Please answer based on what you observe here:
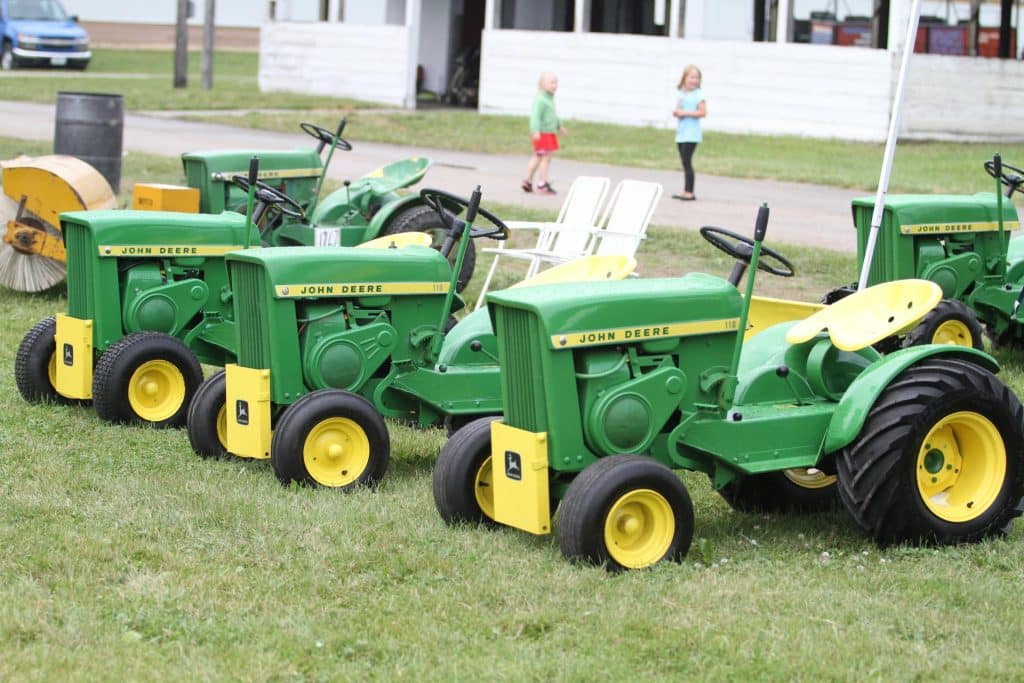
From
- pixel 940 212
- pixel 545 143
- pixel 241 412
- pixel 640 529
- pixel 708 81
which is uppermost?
pixel 708 81

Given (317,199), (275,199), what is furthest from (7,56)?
(275,199)

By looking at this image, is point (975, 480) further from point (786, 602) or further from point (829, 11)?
point (829, 11)

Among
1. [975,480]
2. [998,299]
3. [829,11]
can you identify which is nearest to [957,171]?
[829,11]

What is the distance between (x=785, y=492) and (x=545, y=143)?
36.2ft

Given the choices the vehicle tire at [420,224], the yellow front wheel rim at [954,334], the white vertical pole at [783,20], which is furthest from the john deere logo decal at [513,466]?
the white vertical pole at [783,20]

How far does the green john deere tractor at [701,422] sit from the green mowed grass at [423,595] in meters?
0.16

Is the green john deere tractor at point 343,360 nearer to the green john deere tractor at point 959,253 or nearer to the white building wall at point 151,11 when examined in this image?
the green john deere tractor at point 959,253

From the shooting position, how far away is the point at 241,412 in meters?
6.75

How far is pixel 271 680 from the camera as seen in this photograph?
14.7 feet

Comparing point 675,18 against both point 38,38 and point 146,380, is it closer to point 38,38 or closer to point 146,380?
point 38,38

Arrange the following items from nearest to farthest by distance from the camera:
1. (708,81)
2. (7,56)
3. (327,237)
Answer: (327,237) < (708,81) < (7,56)

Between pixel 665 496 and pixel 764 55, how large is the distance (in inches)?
772

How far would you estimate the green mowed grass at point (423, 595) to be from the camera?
4594mm

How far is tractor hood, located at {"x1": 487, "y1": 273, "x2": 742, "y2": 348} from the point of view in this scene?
17.7 ft
